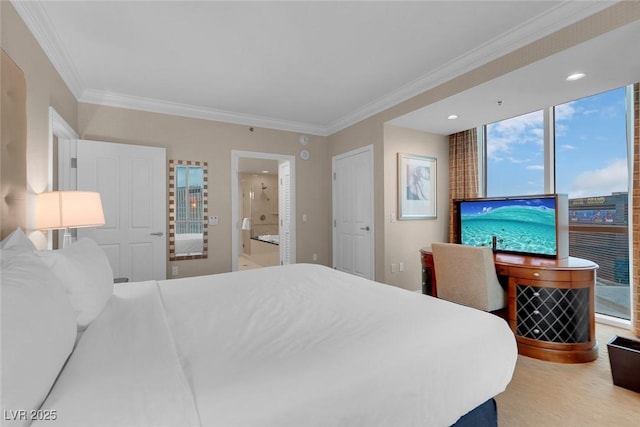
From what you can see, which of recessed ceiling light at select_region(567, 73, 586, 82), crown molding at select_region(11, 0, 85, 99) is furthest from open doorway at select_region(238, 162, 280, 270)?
recessed ceiling light at select_region(567, 73, 586, 82)

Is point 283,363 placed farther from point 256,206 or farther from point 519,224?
point 256,206

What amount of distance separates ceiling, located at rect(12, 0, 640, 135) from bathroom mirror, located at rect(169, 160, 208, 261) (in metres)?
0.91

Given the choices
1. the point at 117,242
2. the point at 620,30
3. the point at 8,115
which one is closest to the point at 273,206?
the point at 117,242

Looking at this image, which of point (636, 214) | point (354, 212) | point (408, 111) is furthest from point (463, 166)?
point (636, 214)

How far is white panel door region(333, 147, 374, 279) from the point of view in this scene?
4176mm

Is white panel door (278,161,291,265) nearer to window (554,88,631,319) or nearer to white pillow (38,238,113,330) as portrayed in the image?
white pillow (38,238,113,330)

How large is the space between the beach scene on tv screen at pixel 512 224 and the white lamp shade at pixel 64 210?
375 cm

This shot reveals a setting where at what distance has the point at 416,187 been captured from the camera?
163 inches

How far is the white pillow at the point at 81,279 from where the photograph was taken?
120cm

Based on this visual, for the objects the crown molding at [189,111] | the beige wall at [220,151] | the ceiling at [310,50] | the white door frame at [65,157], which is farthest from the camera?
the beige wall at [220,151]

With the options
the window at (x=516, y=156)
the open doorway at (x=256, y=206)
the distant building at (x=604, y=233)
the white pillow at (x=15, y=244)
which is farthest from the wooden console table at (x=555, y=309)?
the open doorway at (x=256, y=206)

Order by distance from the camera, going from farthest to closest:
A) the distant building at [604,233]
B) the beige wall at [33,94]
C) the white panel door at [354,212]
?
the white panel door at [354,212] → the distant building at [604,233] → the beige wall at [33,94]

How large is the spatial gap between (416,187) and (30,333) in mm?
4057

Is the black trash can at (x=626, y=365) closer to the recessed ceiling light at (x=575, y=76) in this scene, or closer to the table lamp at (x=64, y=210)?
the recessed ceiling light at (x=575, y=76)
